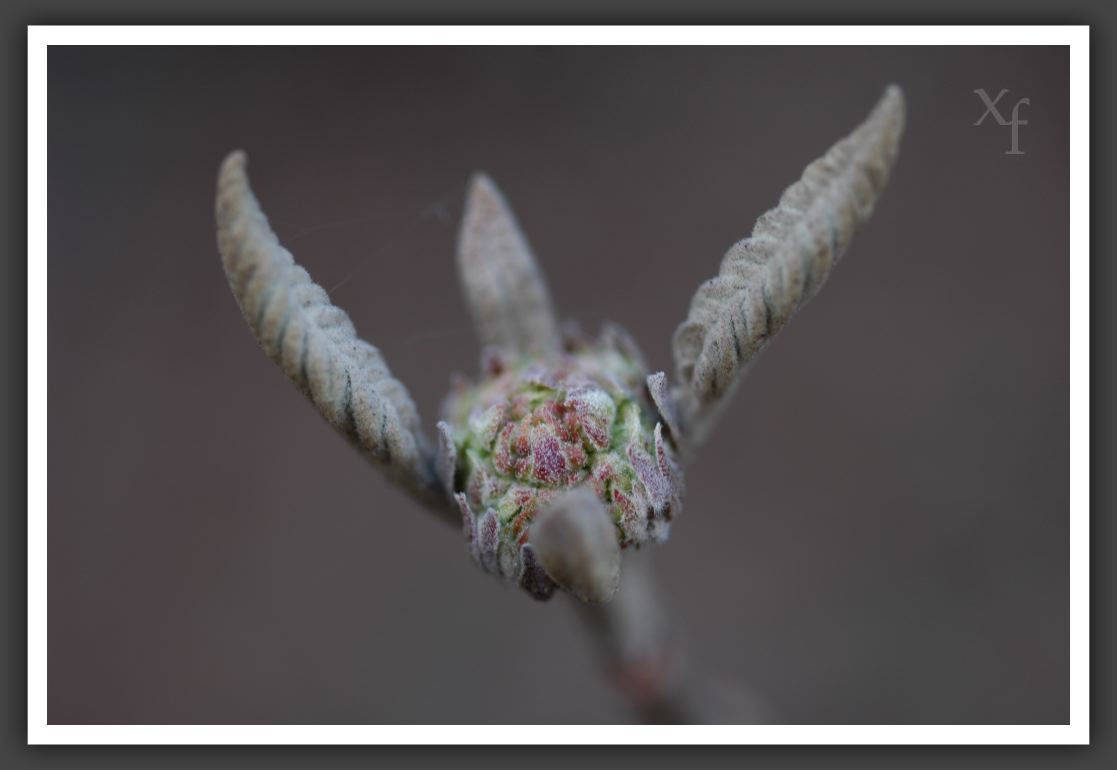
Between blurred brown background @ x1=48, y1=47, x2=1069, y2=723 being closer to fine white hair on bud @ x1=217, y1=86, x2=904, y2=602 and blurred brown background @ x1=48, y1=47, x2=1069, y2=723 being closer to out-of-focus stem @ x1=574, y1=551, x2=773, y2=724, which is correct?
out-of-focus stem @ x1=574, y1=551, x2=773, y2=724

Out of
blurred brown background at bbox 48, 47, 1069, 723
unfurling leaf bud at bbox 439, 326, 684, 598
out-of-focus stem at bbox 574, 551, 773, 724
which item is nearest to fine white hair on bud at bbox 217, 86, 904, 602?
unfurling leaf bud at bbox 439, 326, 684, 598

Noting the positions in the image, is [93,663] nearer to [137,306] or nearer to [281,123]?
[137,306]

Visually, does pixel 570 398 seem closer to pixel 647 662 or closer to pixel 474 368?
pixel 647 662

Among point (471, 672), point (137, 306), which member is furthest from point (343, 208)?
point (471, 672)

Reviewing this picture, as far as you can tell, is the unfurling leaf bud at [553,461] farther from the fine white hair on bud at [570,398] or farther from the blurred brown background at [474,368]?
the blurred brown background at [474,368]

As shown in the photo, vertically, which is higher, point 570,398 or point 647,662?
point 570,398

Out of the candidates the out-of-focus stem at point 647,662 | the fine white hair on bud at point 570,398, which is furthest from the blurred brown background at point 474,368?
the fine white hair on bud at point 570,398

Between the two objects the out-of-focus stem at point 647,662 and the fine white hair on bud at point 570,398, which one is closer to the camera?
the fine white hair on bud at point 570,398

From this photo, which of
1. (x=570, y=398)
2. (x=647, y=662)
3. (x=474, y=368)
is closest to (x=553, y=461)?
(x=570, y=398)
